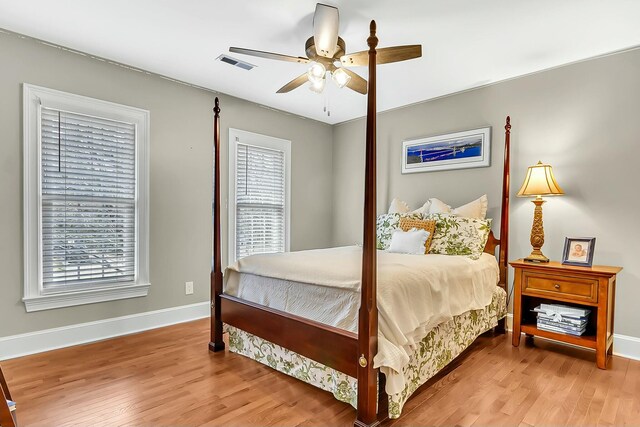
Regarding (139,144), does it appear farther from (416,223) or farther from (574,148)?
(574,148)

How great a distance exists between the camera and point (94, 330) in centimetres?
299

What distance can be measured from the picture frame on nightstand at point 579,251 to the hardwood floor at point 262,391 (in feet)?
2.43

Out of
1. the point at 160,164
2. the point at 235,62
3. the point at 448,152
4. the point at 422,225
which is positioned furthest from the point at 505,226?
the point at 160,164

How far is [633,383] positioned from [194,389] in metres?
2.83

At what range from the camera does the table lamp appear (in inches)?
114

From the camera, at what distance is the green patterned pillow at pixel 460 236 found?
310cm

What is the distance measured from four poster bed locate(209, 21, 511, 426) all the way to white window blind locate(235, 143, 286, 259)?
1.27 metres

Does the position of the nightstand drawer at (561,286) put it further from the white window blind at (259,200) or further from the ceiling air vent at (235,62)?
the ceiling air vent at (235,62)

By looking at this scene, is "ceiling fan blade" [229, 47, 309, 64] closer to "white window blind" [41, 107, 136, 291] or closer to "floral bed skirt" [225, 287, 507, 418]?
"white window blind" [41, 107, 136, 291]

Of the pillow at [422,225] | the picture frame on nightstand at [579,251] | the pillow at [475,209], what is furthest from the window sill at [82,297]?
the picture frame on nightstand at [579,251]

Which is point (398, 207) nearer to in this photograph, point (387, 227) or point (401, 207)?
point (401, 207)

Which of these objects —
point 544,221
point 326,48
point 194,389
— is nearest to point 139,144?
point 326,48

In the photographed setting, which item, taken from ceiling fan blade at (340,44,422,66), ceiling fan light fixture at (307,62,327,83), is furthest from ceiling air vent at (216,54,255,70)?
ceiling fan blade at (340,44,422,66)

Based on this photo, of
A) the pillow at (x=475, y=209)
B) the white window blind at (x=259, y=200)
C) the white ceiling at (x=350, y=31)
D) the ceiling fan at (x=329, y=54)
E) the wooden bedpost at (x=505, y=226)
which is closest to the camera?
the ceiling fan at (x=329, y=54)
